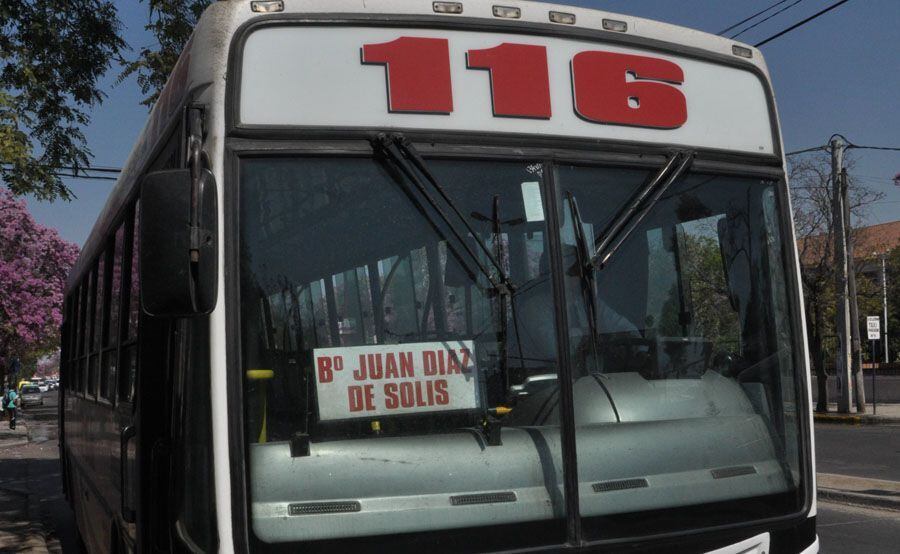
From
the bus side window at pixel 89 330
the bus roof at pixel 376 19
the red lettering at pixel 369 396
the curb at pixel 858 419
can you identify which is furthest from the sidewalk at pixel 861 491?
the curb at pixel 858 419

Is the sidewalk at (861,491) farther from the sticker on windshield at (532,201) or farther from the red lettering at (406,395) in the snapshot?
the red lettering at (406,395)

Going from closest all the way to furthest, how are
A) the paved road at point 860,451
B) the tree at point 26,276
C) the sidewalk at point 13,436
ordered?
the paved road at point 860,451 < the sidewalk at point 13,436 < the tree at point 26,276

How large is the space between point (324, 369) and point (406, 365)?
0.80 feet

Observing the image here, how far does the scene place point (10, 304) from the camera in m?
34.6

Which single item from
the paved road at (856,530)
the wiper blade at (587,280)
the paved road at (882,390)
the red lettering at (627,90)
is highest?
the red lettering at (627,90)

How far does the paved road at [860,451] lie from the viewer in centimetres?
1465

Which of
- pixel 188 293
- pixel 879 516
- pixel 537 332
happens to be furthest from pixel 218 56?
pixel 879 516

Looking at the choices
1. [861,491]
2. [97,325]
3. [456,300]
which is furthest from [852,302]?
[456,300]

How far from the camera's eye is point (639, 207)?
322 cm

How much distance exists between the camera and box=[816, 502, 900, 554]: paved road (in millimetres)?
8852

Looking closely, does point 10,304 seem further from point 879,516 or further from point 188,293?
point 188,293

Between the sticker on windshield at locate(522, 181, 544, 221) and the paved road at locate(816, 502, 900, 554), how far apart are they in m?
6.09

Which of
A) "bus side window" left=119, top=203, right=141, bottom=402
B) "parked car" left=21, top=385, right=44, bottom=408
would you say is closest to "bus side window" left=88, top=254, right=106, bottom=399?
"bus side window" left=119, top=203, right=141, bottom=402

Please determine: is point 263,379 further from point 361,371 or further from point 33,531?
point 33,531
